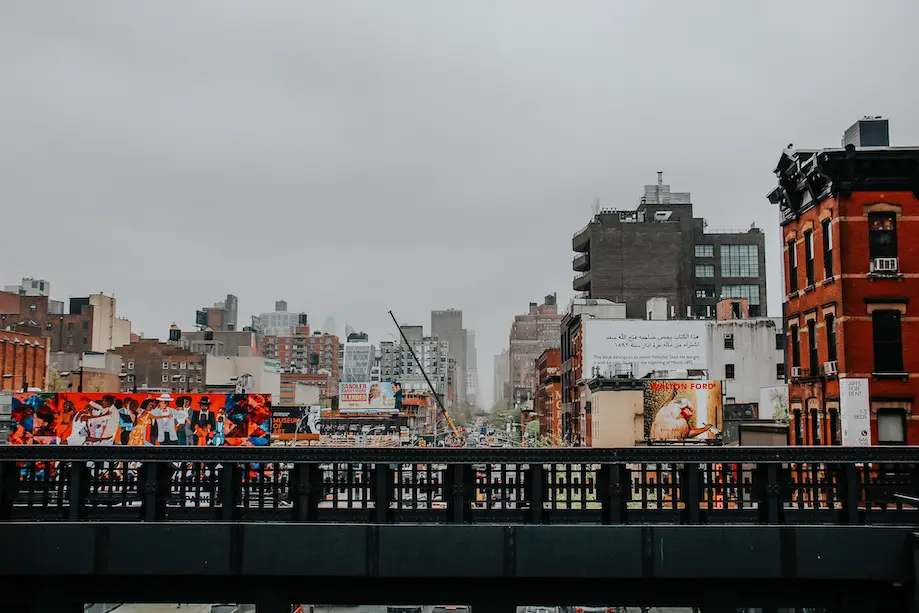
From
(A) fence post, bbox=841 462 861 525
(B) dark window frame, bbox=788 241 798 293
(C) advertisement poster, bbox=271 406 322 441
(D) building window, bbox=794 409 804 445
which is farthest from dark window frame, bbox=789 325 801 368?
(C) advertisement poster, bbox=271 406 322 441

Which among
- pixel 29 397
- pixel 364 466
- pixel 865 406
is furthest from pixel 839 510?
pixel 29 397

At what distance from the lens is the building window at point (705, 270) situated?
9575cm

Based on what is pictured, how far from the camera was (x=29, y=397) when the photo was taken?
224 ft

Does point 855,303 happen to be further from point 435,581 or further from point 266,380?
point 266,380

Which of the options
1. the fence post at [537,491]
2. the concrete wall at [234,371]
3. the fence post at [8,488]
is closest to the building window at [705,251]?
the concrete wall at [234,371]

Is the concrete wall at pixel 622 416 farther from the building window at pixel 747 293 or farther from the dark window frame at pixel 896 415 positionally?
the building window at pixel 747 293

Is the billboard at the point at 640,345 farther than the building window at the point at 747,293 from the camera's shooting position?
No

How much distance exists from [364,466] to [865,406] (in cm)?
2441

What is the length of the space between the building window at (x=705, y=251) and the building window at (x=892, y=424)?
219ft

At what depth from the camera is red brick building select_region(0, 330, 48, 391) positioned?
85.7 meters

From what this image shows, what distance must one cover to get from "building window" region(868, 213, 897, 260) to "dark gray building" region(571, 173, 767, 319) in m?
54.6

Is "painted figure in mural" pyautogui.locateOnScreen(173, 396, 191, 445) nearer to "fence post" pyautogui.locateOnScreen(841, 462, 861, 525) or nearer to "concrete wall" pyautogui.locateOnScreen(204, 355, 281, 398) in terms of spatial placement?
"concrete wall" pyautogui.locateOnScreen(204, 355, 281, 398)

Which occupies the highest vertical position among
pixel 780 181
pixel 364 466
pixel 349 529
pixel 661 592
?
pixel 780 181

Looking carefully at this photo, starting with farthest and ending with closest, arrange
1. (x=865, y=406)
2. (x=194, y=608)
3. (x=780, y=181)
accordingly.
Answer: (x=194, y=608), (x=780, y=181), (x=865, y=406)
